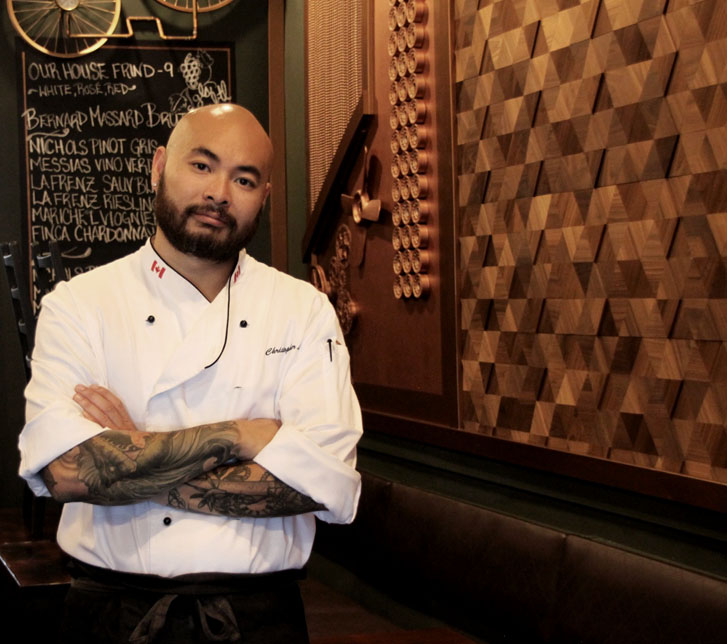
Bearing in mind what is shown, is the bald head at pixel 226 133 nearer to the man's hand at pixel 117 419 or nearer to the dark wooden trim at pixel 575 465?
the man's hand at pixel 117 419

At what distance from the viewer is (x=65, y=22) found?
5.55m

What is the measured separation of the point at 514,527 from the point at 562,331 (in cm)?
59

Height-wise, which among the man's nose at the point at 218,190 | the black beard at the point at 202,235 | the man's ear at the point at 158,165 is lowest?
the black beard at the point at 202,235

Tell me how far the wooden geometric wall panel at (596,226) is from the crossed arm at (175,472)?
102cm

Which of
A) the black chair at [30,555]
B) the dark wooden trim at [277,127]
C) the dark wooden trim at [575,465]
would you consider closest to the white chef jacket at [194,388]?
the dark wooden trim at [575,465]

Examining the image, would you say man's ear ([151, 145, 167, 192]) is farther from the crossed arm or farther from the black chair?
the black chair

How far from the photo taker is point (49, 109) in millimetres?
5586

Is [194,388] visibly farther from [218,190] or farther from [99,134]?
[99,134]

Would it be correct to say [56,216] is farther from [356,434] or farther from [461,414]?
[356,434]

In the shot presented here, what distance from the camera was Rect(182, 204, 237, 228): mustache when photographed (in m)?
2.22

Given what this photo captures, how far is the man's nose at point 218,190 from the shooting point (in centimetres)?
223

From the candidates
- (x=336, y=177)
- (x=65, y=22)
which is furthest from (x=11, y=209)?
(x=336, y=177)

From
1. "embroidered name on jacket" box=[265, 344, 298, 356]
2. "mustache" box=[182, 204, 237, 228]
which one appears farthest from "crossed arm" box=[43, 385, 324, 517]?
"mustache" box=[182, 204, 237, 228]

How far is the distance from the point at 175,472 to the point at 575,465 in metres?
1.30
